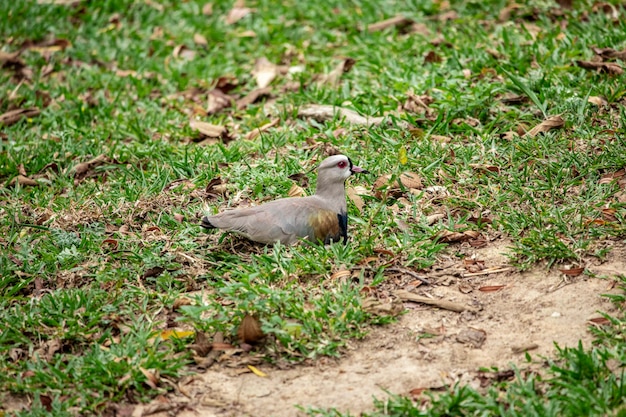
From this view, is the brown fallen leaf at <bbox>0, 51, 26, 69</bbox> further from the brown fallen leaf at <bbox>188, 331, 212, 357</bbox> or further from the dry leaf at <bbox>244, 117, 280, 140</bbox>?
the brown fallen leaf at <bbox>188, 331, 212, 357</bbox>

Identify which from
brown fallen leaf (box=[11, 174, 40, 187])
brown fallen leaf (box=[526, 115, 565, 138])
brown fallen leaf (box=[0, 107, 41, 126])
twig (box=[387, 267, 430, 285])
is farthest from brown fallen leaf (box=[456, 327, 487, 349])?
brown fallen leaf (box=[0, 107, 41, 126])

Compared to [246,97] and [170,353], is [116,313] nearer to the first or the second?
[170,353]

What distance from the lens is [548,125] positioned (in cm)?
598

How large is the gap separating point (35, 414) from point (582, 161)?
386 centimetres

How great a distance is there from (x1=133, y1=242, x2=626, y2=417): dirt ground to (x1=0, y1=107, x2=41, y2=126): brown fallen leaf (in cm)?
430

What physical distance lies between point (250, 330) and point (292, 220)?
980 millimetres

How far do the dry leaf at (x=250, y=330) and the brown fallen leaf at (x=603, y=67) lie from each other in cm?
397

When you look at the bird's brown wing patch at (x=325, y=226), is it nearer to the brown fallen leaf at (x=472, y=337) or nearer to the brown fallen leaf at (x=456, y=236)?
the brown fallen leaf at (x=456, y=236)

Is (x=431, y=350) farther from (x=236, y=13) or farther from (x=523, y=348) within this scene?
(x=236, y=13)

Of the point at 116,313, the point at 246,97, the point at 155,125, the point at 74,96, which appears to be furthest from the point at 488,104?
the point at 74,96

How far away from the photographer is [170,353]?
4141 millimetres

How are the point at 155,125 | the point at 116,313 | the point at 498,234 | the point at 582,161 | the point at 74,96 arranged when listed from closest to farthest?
the point at 116,313 → the point at 498,234 → the point at 582,161 → the point at 155,125 → the point at 74,96

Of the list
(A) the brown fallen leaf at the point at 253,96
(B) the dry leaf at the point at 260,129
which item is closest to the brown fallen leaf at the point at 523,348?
(B) the dry leaf at the point at 260,129

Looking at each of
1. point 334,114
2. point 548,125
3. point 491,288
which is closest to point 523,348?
point 491,288
